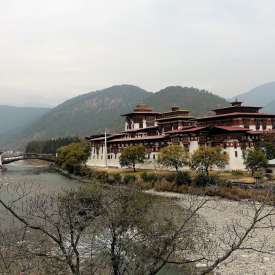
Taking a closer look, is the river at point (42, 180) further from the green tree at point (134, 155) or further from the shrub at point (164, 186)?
the shrub at point (164, 186)

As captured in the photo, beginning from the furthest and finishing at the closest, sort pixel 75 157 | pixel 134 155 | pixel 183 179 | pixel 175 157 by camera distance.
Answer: pixel 75 157 < pixel 134 155 < pixel 175 157 < pixel 183 179

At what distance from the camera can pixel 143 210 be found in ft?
27.0

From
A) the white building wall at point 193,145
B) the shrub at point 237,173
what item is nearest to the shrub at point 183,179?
the shrub at point 237,173

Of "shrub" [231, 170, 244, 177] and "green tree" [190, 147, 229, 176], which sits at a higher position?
"green tree" [190, 147, 229, 176]

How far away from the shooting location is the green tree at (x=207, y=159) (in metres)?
46.6

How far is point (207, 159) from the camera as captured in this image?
46656mm

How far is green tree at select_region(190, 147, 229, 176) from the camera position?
46625 millimetres

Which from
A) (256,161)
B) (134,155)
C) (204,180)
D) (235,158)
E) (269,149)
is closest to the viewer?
(204,180)

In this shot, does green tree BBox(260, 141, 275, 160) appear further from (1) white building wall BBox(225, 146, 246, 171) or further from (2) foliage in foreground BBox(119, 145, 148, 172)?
(2) foliage in foreground BBox(119, 145, 148, 172)

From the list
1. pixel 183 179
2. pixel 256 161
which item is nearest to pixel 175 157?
pixel 183 179

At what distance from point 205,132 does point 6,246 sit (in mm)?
47156

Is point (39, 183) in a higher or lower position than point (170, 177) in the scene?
higher

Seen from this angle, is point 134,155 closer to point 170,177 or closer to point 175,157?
point 175,157

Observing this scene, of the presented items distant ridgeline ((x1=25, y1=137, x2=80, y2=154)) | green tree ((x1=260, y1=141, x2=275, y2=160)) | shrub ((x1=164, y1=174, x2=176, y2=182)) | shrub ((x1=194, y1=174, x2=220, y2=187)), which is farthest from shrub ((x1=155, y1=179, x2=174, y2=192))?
distant ridgeline ((x1=25, y1=137, x2=80, y2=154))
